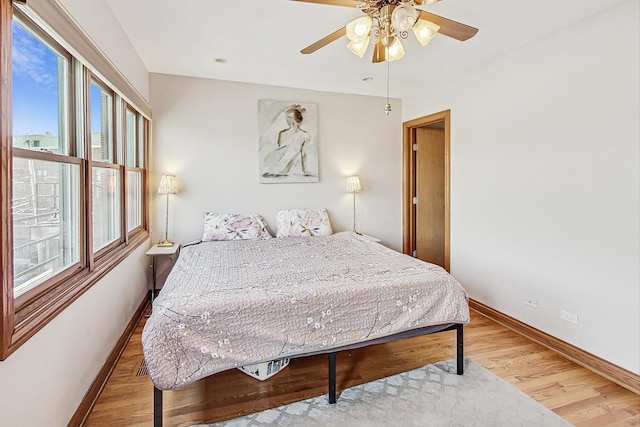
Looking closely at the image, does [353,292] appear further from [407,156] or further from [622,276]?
[407,156]

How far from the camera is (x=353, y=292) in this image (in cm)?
205

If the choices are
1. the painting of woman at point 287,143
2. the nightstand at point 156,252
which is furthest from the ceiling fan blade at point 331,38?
the nightstand at point 156,252

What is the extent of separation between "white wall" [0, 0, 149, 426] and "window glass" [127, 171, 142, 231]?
537 millimetres

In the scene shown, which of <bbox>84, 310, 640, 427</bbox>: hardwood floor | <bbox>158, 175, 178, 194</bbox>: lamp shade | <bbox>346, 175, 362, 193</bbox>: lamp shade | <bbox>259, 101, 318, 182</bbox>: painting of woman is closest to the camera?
<bbox>84, 310, 640, 427</bbox>: hardwood floor

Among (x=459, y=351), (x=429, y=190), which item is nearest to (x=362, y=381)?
(x=459, y=351)

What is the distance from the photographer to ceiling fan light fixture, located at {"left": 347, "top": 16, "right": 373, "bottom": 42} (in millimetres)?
1856

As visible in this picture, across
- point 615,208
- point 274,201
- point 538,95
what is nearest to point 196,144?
Result: point 274,201

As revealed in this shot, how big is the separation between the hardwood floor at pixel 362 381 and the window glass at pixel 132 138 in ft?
5.53

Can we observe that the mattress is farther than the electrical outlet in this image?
No

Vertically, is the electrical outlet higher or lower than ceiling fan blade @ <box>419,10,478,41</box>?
lower

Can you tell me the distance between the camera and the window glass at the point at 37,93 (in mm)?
1424

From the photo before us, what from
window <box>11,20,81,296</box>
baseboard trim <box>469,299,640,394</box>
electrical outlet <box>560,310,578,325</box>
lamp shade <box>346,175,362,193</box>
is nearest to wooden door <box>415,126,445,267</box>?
lamp shade <box>346,175,362,193</box>

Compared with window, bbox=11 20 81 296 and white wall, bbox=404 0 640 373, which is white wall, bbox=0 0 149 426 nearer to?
window, bbox=11 20 81 296

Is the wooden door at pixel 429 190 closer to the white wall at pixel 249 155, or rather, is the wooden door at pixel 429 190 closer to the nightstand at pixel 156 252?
the white wall at pixel 249 155
